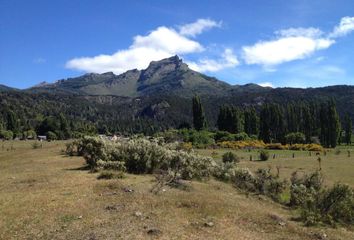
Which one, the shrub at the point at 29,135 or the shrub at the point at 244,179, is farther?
the shrub at the point at 29,135

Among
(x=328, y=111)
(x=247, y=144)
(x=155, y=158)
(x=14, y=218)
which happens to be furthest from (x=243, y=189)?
(x=328, y=111)

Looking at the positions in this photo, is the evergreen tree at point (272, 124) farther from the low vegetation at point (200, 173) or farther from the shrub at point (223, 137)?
the low vegetation at point (200, 173)

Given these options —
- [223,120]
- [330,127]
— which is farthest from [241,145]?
[330,127]

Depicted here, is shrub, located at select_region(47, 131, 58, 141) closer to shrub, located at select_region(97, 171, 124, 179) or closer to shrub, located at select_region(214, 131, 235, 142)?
shrub, located at select_region(214, 131, 235, 142)

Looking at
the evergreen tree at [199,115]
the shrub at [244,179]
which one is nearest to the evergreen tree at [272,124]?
the evergreen tree at [199,115]

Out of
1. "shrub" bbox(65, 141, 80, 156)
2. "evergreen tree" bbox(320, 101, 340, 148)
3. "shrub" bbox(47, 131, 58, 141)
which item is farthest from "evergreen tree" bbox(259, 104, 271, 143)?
"shrub" bbox(65, 141, 80, 156)

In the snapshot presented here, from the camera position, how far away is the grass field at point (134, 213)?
576 inches

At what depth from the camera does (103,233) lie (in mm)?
14297

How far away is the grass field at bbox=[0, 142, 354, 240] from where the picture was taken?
48.0ft

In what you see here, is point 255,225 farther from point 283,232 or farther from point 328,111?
point 328,111

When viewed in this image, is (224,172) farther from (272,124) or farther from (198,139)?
(272,124)

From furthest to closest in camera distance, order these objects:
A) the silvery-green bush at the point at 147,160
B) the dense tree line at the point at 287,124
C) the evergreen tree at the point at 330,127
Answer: the dense tree line at the point at 287,124, the evergreen tree at the point at 330,127, the silvery-green bush at the point at 147,160

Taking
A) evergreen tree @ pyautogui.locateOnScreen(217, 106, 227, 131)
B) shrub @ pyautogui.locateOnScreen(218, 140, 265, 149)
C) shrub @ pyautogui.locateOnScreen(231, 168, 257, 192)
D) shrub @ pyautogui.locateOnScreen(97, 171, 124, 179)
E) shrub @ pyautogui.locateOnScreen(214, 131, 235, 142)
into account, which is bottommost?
shrub @ pyautogui.locateOnScreen(218, 140, 265, 149)

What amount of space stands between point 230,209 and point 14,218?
8600 millimetres
